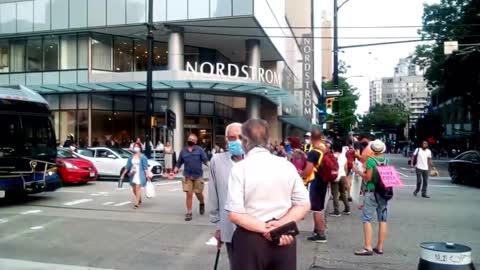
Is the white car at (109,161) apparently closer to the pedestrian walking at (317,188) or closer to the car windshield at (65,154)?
the car windshield at (65,154)

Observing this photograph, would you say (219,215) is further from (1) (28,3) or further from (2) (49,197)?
(1) (28,3)

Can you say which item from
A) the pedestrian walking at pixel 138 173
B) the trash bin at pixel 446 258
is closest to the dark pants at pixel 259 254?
the trash bin at pixel 446 258

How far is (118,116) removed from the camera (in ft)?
107

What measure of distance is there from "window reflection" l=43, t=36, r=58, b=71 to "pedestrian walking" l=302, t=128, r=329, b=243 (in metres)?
27.3

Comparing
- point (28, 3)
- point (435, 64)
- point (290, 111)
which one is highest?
point (28, 3)

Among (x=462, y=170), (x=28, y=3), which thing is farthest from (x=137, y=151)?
(x=28, y=3)

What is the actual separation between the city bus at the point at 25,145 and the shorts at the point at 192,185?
4.15 m

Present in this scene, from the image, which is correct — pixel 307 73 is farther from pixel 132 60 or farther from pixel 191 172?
pixel 191 172

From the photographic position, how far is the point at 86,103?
31.6 metres

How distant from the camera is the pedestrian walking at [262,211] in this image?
3.38m

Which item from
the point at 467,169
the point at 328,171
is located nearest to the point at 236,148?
the point at 328,171

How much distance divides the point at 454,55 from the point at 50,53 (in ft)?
83.9

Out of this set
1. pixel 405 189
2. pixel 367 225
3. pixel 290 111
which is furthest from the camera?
pixel 290 111

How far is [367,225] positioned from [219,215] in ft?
10.6
